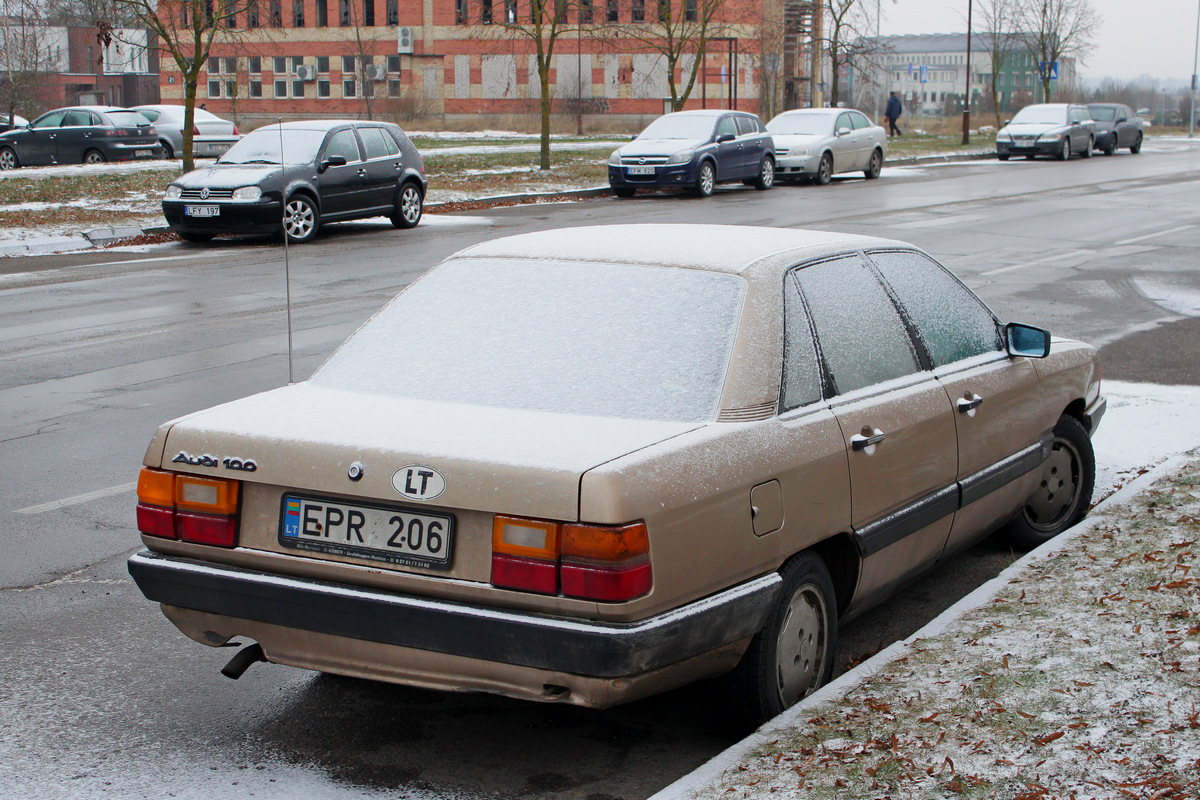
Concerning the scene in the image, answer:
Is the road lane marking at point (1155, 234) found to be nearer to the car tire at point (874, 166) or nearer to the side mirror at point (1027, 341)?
the car tire at point (874, 166)

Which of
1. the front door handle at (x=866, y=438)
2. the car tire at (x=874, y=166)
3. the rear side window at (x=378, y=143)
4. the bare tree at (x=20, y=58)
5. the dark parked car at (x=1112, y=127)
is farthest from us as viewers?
the bare tree at (x=20, y=58)

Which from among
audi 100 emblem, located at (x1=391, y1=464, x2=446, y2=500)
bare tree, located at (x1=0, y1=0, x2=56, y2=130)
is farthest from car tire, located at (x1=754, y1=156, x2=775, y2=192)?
bare tree, located at (x1=0, y1=0, x2=56, y2=130)

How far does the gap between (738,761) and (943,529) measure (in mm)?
1573

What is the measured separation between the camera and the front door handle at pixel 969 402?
459 centimetres

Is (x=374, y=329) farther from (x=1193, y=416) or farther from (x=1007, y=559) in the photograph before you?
(x=1193, y=416)

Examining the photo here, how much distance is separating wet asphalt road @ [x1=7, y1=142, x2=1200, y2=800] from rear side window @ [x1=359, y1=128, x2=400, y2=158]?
1.48 metres

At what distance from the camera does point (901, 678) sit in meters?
3.80

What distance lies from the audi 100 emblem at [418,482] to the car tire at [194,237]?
15991 millimetres

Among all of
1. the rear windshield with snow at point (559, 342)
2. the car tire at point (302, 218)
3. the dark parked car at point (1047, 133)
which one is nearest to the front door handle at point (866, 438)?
the rear windshield with snow at point (559, 342)

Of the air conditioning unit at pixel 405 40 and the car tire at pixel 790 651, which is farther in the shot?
the air conditioning unit at pixel 405 40

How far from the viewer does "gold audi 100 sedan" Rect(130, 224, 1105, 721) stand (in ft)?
10.6

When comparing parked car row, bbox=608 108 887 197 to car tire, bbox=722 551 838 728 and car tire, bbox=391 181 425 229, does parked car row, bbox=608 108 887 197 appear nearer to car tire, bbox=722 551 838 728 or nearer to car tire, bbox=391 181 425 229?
car tire, bbox=391 181 425 229

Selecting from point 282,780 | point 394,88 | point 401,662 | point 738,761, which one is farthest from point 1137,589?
point 394,88

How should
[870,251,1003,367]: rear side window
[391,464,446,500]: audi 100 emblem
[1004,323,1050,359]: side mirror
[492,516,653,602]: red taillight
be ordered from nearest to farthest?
1. [492,516,653,602]: red taillight
2. [391,464,446,500]: audi 100 emblem
3. [870,251,1003,367]: rear side window
4. [1004,323,1050,359]: side mirror
